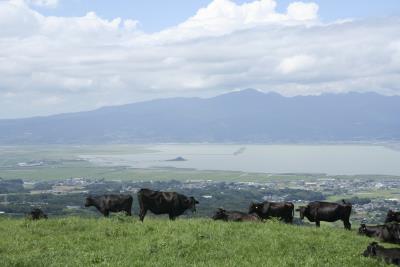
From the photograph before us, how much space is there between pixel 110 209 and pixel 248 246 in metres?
12.6

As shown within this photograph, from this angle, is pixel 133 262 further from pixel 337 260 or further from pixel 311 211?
pixel 311 211

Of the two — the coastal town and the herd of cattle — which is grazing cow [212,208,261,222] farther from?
the coastal town

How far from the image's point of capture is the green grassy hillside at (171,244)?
14.5 meters

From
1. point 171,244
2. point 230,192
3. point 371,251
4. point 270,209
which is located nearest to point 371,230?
point 270,209

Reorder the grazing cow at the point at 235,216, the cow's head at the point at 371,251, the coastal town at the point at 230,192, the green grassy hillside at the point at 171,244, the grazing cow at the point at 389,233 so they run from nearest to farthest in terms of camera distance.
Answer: the green grassy hillside at the point at 171,244 → the cow's head at the point at 371,251 → the grazing cow at the point at 389,233 → the grazing cow at the point at 235,216 → the coastal town at the point at 230,192

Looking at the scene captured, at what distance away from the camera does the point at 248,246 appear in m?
16.3

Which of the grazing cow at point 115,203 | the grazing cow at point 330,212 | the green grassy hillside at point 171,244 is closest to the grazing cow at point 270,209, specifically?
the grazing cow at point 330,212

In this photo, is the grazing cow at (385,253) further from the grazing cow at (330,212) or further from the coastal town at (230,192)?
the coastal town at (230,192)

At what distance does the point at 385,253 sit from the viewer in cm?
1560

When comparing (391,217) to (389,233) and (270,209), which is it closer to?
(389,233)

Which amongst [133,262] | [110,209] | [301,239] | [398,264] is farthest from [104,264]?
[110,209]

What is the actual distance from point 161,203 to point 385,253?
1146 cm

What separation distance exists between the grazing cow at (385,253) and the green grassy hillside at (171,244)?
40 centimetres

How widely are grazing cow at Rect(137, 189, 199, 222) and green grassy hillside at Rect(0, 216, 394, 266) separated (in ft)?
8.53
